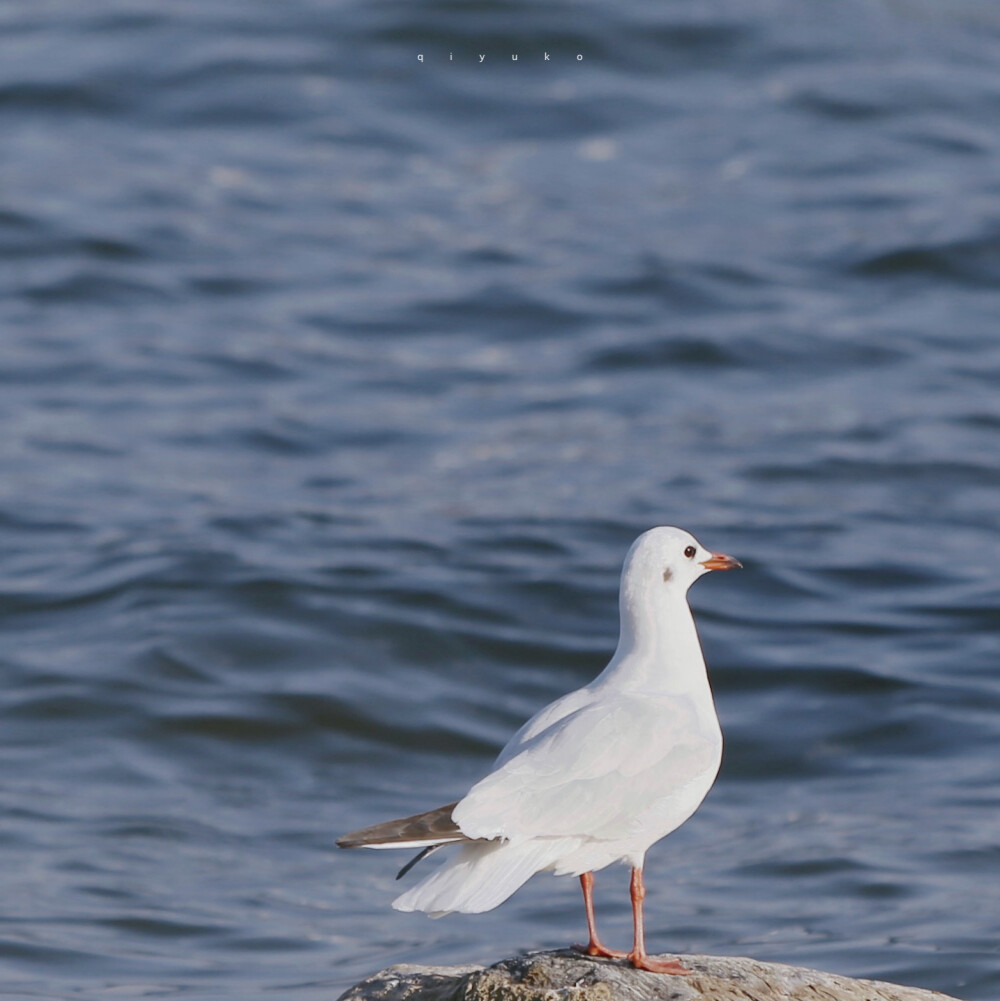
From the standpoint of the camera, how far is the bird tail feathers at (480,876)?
15.0 feet

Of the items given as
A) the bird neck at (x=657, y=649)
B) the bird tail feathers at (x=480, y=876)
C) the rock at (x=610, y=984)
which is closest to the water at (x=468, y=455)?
the rock at (x=610, y=984)

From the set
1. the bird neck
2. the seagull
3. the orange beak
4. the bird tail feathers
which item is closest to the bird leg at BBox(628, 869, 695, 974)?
the seagull

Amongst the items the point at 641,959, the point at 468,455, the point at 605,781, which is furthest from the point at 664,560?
the point at 468,455

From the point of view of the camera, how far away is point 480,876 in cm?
471

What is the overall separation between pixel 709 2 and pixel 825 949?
20.0 metres

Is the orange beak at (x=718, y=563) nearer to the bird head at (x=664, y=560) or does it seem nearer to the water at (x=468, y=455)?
the bird head at (x=664, y=560)

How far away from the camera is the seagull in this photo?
4613mm

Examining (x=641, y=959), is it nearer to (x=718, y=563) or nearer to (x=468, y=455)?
(x=718, y=563)

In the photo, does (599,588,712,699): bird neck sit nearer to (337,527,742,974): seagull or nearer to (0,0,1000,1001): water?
(337,527,742,974): seagull

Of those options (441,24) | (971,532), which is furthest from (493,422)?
(441,24)

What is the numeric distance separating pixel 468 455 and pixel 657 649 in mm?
9532

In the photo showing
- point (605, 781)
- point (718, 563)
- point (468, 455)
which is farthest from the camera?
point (468, 455)

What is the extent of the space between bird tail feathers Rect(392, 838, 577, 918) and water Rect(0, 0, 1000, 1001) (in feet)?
10.5

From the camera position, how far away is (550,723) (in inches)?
208
